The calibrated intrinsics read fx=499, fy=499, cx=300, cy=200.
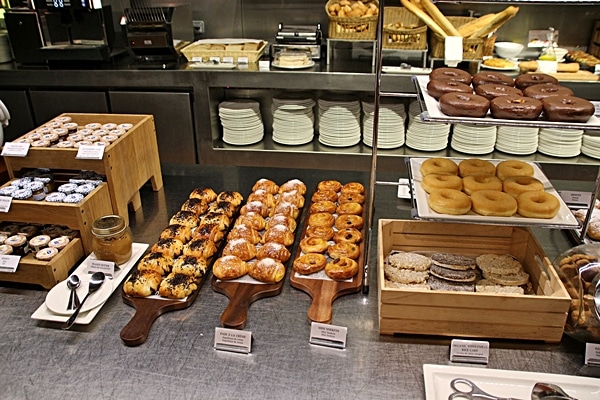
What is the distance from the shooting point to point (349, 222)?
5.87ft

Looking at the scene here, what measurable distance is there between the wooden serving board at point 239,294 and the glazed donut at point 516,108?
2.65ft

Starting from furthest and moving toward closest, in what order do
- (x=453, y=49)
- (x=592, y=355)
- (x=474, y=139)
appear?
(x=474, y=139)
(x=453, y=49)
(x=592, y=355)

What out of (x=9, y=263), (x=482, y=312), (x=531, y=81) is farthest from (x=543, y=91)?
(x=9, y=263)

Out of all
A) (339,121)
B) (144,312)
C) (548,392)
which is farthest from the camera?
(339,121)

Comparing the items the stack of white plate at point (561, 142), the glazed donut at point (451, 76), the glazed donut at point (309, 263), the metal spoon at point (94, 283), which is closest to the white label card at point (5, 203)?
the metal spoon at point (94, 283)

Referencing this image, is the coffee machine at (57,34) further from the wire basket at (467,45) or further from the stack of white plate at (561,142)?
the stack of white plate at (561,142)

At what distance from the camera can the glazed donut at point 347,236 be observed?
1705 mm

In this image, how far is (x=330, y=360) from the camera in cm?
133

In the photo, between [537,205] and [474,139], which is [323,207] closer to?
[537,205]

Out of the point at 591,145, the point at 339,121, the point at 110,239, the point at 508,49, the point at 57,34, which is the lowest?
the point at 591,145

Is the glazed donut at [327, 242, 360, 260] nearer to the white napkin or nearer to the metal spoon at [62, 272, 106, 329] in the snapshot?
the metal spoon at [62, 272, 106, 329]

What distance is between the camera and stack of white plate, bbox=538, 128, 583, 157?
329 centimetres

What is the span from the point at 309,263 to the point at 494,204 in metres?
0.59

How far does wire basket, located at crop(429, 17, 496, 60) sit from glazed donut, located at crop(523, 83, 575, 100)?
68.0 inches
